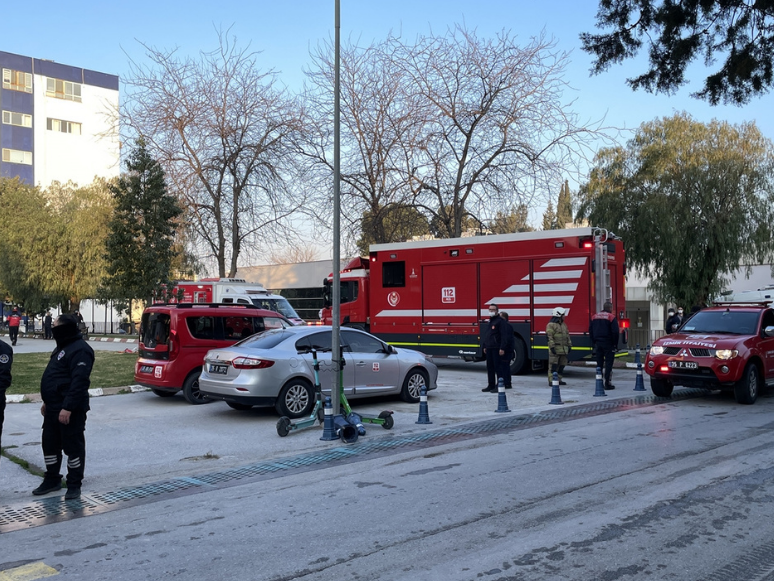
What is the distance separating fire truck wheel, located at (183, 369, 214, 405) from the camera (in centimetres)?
1356

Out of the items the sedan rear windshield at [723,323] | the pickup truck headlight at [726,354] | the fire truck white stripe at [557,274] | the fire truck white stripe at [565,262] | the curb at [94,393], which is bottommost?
the curb at [94,393]

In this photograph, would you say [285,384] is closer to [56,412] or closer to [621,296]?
[56,412]

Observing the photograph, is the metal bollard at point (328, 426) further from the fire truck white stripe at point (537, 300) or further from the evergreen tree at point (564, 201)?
the evergreen tree at point (564, 201)

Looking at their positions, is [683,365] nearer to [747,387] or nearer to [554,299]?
[747,387]

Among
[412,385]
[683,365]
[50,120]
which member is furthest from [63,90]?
[683,365]

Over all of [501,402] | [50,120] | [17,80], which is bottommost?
[501,402]

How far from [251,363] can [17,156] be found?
235 feet

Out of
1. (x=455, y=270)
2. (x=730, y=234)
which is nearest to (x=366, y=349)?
(x=455, y=270)

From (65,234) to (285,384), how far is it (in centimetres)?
3523

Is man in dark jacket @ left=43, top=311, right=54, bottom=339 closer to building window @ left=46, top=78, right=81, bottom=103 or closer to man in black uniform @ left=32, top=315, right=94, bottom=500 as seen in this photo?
man in black uniform @ left=32, top=315, right=94, bottom=500

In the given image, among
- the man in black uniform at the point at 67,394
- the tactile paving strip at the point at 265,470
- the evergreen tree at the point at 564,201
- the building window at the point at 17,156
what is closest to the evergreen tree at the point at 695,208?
the evergreen tree at the point at 564,201

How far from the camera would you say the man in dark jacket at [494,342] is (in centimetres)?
1511

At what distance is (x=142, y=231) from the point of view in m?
24.0

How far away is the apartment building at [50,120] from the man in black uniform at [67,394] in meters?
68.7
